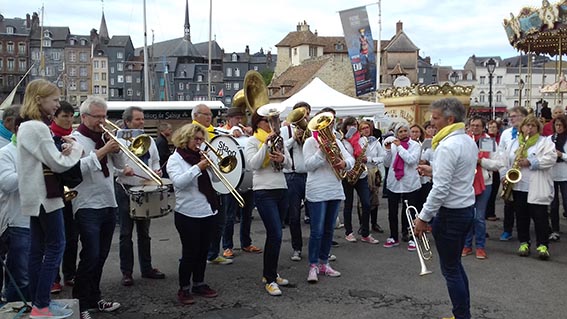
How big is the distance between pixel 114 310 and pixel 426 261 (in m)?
3.97

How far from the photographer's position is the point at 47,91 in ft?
13.6

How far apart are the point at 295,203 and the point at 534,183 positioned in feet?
10.7

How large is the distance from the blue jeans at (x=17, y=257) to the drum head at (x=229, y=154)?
2.03 metres

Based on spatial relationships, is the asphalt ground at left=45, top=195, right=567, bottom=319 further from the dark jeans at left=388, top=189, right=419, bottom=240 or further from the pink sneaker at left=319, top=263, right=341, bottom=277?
the dark jeans at left=388, top=189, right=419, bottom=240

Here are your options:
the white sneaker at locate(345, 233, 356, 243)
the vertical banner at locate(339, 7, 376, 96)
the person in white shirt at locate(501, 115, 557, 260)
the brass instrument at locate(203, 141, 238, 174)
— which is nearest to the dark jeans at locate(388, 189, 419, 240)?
the white sneaker at locate(345, 233, 356, 243)

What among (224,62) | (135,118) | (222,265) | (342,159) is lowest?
(222,265)

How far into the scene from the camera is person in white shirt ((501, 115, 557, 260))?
7.14 m

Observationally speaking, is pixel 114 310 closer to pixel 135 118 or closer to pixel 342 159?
pixel 135 118

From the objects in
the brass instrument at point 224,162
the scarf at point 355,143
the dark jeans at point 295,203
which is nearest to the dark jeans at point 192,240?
the brass instrument at point 224,162

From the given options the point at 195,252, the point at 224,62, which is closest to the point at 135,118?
the point at 195,252

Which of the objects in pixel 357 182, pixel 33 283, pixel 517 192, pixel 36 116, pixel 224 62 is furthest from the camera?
pixel 224 62

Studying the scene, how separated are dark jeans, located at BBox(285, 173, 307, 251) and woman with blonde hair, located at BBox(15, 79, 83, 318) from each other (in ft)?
11.6

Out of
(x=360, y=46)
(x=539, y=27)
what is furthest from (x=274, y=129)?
(x=360, y=46)

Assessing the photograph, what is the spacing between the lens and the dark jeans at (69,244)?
5.90 metres
